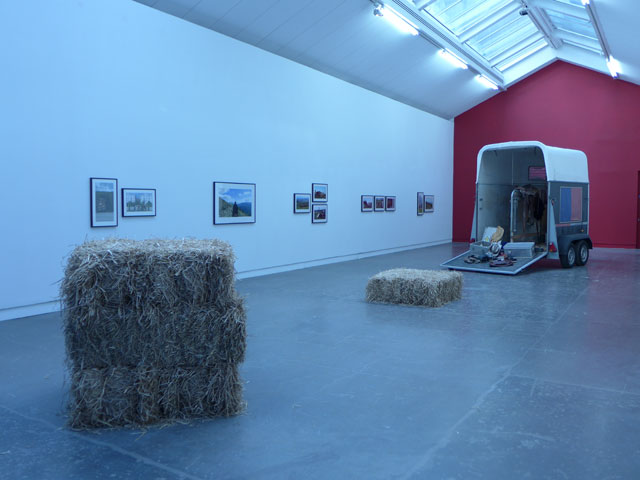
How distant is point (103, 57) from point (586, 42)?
14527mm

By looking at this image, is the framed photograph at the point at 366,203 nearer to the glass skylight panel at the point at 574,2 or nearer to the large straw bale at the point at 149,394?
the glass skylight panel at the point at 574,2

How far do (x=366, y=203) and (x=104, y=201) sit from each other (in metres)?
8.79

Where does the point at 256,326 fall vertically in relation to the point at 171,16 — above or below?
below

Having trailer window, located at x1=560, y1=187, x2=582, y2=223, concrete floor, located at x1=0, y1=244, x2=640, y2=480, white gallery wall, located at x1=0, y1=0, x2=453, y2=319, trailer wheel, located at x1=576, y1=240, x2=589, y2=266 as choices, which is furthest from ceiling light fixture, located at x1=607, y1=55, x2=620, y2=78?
concrete floor, located at x1=0, y1=244, x2=640, y2=480

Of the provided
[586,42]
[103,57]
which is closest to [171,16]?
[103,57]

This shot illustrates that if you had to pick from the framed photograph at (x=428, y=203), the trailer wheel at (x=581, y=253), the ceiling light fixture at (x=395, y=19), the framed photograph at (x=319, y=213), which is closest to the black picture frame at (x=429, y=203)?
the framed photograph at (x=428, y=203)

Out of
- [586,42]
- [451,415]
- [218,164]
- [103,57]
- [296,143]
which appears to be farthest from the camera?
[586,42]

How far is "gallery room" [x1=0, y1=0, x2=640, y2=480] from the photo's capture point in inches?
150

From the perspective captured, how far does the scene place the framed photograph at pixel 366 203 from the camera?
15.7 meters

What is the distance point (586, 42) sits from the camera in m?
16.8

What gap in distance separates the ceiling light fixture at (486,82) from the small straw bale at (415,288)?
11773 millimetres

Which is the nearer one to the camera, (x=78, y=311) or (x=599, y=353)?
(x=78, y=311)

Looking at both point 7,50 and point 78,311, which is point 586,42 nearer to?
point 7,50

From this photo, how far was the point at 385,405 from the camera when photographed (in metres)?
4.29
